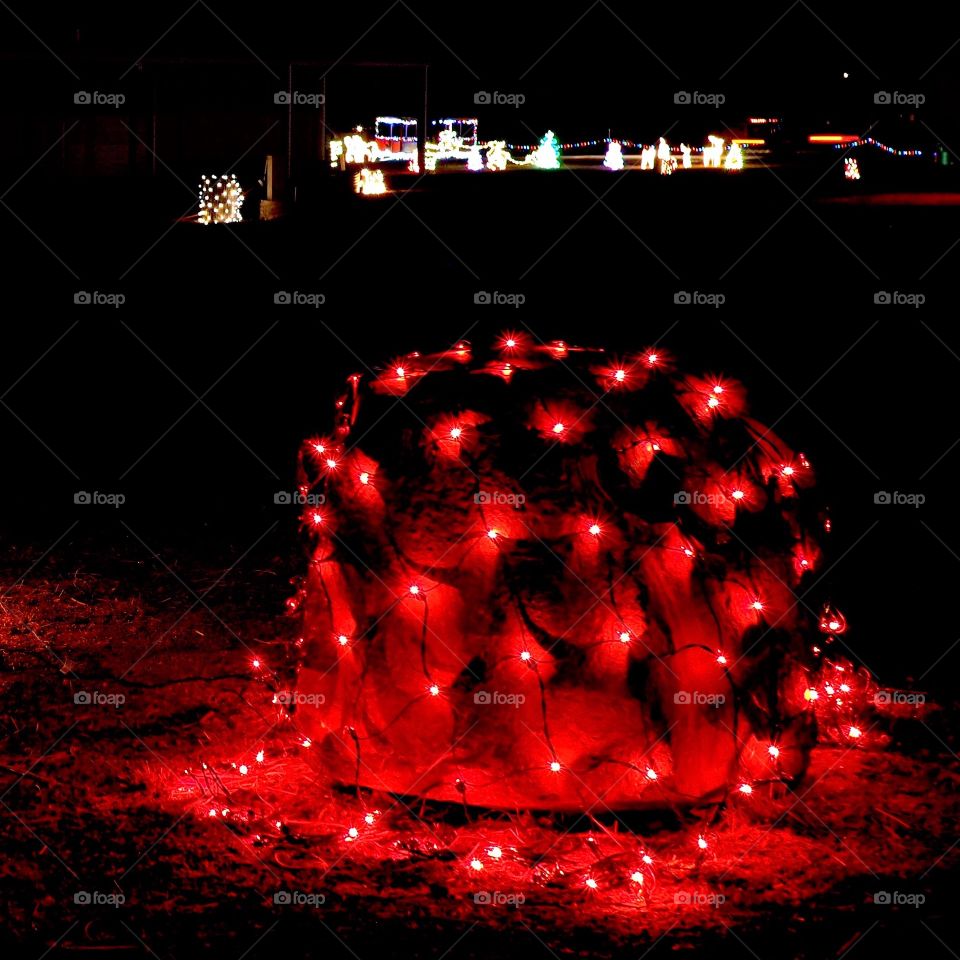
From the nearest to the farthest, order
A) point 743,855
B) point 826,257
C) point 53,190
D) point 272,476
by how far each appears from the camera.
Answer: point 743,855 < point 272,476 < point 826,257 < point 53,190

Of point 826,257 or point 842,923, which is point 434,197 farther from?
point 842,923

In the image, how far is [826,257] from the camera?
56.1ft

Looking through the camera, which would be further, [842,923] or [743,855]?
[743,855]

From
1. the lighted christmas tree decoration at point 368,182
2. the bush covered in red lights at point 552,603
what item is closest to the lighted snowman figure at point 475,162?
the lighted christmas tree decoration at point 368,182

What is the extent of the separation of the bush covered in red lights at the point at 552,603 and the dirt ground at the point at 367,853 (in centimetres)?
18

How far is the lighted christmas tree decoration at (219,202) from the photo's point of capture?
1925 centimetres

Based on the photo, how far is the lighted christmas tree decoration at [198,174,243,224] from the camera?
19250mm

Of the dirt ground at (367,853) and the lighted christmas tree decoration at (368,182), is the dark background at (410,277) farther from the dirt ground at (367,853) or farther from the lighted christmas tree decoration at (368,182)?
the dirt ground at (367,853)

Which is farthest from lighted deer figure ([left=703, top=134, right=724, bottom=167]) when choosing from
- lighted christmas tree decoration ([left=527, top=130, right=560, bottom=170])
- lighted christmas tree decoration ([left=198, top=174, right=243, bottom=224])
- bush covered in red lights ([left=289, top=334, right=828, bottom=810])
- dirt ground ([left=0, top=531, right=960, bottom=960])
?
bush covered in red lights ([left=289, top=334, right=828, bottom=810])

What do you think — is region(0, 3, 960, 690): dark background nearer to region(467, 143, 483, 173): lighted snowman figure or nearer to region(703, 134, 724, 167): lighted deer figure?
region(467, 143, 483, 173): lighted snowman figure

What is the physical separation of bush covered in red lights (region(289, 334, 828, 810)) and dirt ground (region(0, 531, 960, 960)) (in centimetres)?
18

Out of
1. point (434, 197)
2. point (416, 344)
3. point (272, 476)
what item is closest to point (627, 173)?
point (434, 197)

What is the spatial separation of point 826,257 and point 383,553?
1429 centimetres

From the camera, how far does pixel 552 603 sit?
405 cm
